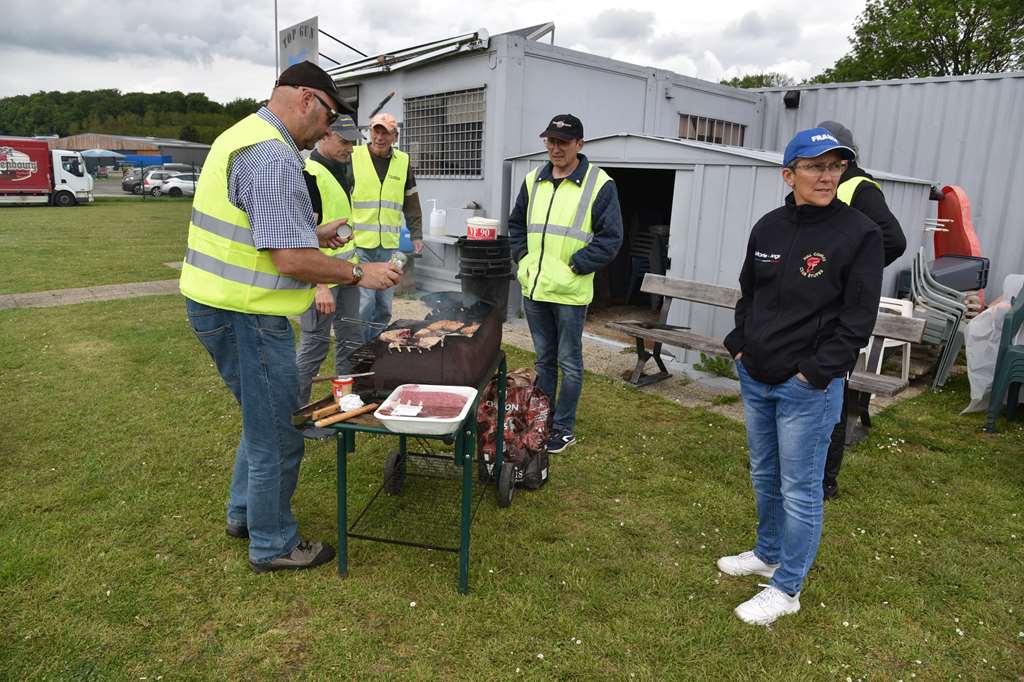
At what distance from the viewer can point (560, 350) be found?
4.48 metres

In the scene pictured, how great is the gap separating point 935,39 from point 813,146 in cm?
2621

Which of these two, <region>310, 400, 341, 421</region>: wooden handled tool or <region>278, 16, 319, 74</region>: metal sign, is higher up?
<region>278, 16, 319, 74</region>: metal sign

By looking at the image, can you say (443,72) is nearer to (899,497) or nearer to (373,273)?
(373,273)

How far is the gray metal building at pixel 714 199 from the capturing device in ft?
19.6

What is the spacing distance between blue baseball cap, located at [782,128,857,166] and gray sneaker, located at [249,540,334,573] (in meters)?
2.68

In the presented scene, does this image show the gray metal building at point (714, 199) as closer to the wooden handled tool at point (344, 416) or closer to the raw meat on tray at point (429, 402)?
the raw meat on tray at point (429, 402)

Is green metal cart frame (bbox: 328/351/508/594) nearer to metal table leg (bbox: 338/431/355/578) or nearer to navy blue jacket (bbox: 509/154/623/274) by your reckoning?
metal table leg (bbox: 338/431/355/578)

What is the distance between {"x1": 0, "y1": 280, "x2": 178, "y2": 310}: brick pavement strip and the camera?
29.1ft

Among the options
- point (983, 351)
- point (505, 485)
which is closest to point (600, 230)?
point (505, 485)

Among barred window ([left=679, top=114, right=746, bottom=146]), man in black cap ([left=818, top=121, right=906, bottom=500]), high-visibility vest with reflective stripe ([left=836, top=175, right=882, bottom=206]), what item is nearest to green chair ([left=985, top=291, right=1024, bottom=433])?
man in black cap ([left=818, top=121, right=906, bottom=500])

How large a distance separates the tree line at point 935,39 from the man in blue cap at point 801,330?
22.3m

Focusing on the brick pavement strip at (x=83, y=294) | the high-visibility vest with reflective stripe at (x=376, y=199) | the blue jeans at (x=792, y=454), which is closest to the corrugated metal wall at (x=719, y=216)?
the high-visibility vest with reflective stripe at (x=376, y=199)

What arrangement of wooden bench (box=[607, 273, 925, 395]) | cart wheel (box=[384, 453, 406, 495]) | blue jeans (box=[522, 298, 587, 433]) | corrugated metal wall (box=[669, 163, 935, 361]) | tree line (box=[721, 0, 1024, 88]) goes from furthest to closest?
1. tree line (box=[721, 0, 1024, 88])
2. corrugated metal wall (box=[669, 163, 935, 361])
3. wooden bench (box=[607, 273, 925, 395])
4. blue jeans (box=[522, 298, 587, 433])
5. cart wheel (box=[384, 453, 406, 495])

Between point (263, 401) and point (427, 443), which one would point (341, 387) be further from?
point (427, 443)
